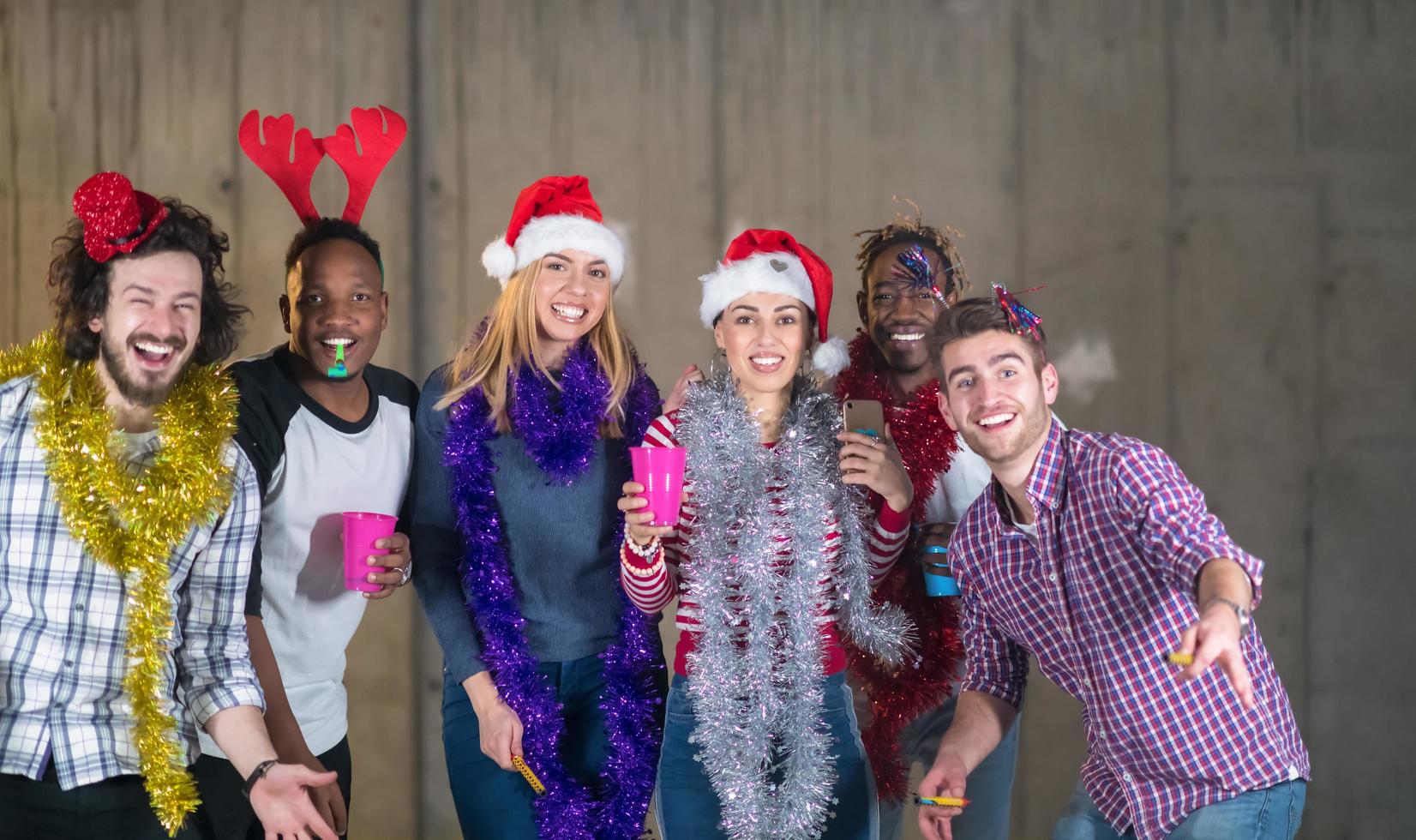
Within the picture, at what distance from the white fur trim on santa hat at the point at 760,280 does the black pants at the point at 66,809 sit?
142 cm

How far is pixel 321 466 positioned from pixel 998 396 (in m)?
1.47

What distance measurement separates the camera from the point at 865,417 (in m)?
2.47

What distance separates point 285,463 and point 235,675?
654 millimetres

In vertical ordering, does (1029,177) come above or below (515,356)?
above

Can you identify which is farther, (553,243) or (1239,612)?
A: (553,243)

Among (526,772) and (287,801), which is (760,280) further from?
(287,801)

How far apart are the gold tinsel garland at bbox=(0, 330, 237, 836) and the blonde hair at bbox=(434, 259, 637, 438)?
0.67 meters

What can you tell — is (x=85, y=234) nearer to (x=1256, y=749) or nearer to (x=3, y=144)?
(x=1256, y=749)

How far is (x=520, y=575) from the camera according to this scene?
2520mm

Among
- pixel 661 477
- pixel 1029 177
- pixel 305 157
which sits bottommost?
pixel 661 477

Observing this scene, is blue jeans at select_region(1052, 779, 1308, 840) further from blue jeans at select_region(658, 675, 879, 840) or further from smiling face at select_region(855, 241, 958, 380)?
smiling face at select_region(855, 241, 958, 380)

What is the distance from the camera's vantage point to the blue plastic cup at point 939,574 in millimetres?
2494

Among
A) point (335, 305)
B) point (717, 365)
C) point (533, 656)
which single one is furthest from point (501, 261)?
point (533, 656)

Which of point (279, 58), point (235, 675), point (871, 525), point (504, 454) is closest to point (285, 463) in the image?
point (504, 454)
